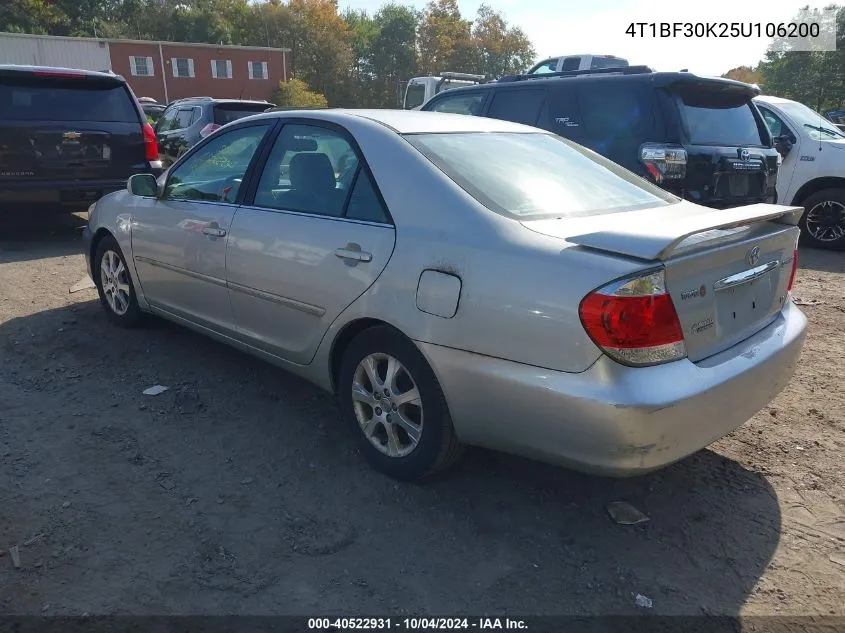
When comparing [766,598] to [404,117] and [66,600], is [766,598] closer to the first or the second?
[66,600]

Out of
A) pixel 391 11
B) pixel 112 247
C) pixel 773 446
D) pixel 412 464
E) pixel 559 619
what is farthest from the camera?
pixel 391 11

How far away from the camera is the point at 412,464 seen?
2.98 m

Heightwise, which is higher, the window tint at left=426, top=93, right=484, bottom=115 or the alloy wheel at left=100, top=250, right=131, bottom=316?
the window tint at left=426, top=93, right=484, bottom=115

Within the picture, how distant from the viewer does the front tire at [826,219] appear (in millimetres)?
8039

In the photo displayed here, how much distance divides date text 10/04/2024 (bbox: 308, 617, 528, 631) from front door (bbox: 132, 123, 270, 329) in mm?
2085

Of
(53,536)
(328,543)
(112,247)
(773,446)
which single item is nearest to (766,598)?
(773,446)

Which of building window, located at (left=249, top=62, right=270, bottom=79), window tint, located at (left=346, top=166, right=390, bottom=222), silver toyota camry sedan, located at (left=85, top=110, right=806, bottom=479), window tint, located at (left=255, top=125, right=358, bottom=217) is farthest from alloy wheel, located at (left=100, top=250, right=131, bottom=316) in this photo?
building window, located at (left=249, top=62, right=270, bottom=79)

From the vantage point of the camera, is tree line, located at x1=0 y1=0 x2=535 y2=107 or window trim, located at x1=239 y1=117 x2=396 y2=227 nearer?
window trim, located at x1=239 y1=117 x2=396 y2=227

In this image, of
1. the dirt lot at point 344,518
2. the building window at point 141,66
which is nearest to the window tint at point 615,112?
the dirt lot at point 344,518

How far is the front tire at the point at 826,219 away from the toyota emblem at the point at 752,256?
6.16m

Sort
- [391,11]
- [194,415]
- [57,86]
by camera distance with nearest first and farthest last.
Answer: [194,415] → [57,86] → [391,11]

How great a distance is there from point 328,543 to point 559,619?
0.94 metres

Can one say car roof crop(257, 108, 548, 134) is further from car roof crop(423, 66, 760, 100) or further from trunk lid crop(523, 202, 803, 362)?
car roof crop(423, 66, 760, 100)

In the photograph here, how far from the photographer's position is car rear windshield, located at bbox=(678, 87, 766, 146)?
6188mm
